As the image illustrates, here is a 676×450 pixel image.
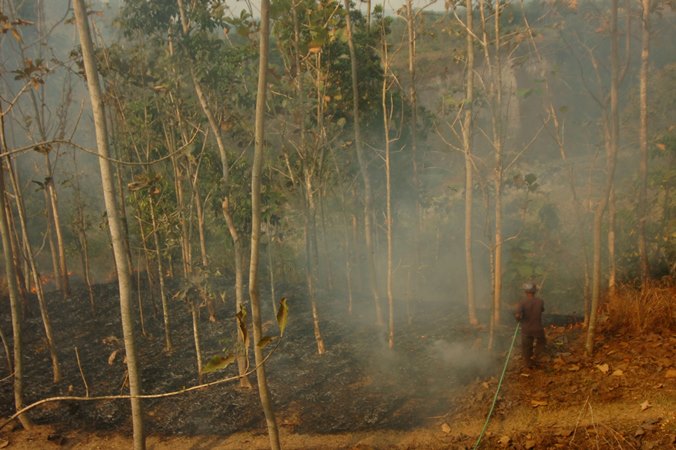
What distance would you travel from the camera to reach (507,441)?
644cm

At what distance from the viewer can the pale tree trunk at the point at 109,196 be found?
439 centimetres

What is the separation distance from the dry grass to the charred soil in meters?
0.28

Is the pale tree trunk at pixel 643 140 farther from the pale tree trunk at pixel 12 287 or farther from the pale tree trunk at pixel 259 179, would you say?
the pale tree trunk at pixel 12 287

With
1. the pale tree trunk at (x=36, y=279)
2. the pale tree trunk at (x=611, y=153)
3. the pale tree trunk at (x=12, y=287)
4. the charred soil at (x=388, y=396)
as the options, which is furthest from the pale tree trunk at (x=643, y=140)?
the pale tree trunk at (x=36, y=279)

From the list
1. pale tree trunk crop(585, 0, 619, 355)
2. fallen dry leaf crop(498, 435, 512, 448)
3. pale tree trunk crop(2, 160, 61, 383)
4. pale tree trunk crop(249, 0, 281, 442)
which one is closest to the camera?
pale tree trunk crop(249, 0, 281, 442)

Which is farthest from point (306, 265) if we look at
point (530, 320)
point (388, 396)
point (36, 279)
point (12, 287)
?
point (12, 287)

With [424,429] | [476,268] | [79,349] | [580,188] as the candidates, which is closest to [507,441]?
[424,429]

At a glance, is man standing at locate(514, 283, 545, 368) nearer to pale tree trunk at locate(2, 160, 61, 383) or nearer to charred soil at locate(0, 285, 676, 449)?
charred soil at locate(0, 285, 676, 449)

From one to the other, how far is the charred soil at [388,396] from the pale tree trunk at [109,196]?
73 centimetres

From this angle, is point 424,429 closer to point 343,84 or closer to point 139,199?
point 343,84

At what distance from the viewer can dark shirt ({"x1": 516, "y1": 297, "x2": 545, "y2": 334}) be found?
8.04 metres

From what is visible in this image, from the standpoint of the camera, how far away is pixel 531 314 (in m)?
8.08

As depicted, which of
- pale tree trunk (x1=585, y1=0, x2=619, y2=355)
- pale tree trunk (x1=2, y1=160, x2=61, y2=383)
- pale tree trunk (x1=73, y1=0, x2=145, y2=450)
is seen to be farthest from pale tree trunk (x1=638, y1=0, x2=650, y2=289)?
pale tree trunk (x1=2, y1=160, x2=61, y2=383)

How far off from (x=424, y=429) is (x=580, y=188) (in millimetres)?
17447
